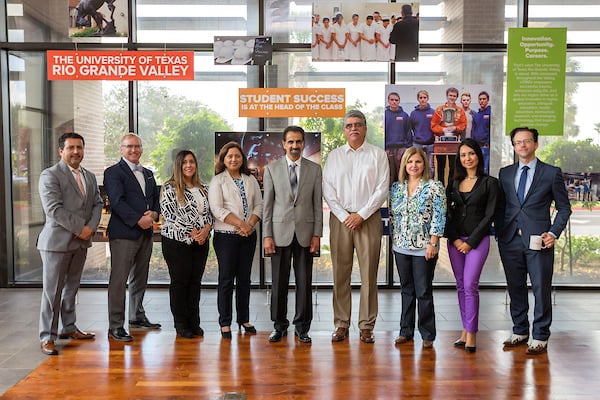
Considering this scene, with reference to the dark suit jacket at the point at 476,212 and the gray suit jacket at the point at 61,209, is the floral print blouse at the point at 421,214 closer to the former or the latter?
the dark suit jacket at the point at 476,212

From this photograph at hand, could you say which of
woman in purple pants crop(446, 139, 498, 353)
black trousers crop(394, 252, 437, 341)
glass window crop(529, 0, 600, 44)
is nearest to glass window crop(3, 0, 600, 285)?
glass window crop(529, 0, 600, 44)

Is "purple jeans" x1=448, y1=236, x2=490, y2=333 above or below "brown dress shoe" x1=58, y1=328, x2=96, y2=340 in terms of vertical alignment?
above

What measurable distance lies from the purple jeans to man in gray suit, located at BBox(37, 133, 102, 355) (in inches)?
117

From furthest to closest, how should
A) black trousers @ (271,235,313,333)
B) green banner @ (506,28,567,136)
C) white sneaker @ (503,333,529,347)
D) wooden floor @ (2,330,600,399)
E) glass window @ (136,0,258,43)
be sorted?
1. glass window @ (136,0,258,43)
2. green banner @ (506,28,567,136)
3. black trousers @ (271,235,313,333)
4. white sneaker @ (503,333,529,347)
5. wooden floor @ (2,330,600,399)

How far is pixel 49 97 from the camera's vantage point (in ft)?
22.3

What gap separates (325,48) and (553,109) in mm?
2657

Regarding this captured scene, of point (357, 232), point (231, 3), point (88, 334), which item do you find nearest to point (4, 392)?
point (88, 334)

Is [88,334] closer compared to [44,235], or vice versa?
[44,235]

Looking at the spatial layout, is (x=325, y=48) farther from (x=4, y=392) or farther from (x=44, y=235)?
(x=4, y=392)

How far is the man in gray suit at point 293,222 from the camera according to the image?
4.57m

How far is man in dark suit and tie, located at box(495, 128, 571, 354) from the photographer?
4.33 meters

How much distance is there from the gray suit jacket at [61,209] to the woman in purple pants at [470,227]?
9.66 ft

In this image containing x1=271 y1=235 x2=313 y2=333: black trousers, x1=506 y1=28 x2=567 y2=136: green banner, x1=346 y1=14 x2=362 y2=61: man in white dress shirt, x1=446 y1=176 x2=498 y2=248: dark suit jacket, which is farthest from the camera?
x1=346 y1=14 x2=362 y2=61: man in white dress shirt

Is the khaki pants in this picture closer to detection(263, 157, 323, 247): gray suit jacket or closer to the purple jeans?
detection(263, 157, 323, 247): gray suit jacket
